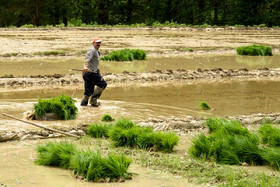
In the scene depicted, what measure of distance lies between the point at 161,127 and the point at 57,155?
109 inches

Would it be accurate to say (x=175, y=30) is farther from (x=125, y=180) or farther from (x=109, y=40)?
(x=125, y=180)

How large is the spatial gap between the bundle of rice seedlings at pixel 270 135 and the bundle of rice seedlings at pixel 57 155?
299 centimetres

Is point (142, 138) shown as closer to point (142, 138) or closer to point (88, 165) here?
point (142, 138)

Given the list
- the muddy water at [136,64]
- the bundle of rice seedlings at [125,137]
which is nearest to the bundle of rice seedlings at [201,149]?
the bundle of rice seedlings at [125,137]

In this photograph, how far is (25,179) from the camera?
5562 mm

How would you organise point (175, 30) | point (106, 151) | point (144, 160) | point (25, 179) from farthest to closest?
point (175, 30)
point (106, 151)
point (144, 160)
point (25, 179)

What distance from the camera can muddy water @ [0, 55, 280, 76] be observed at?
54.1ft

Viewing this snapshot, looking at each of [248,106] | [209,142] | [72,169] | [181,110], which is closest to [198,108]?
[181,110]

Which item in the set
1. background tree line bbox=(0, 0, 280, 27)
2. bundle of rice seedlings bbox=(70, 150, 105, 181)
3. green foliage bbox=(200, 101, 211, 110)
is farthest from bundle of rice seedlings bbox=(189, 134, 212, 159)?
background tree line bbox=(0, 0, 280, 27)

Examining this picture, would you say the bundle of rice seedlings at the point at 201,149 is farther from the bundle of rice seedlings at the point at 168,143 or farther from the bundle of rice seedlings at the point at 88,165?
the bundle of rice seedlings at the point at 88,165

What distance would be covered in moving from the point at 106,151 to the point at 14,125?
8.07 ft

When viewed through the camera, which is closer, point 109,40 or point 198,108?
point 198,108

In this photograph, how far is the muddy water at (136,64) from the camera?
54.1ft

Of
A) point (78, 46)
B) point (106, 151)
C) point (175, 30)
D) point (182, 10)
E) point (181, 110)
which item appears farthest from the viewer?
point (182, 10)
